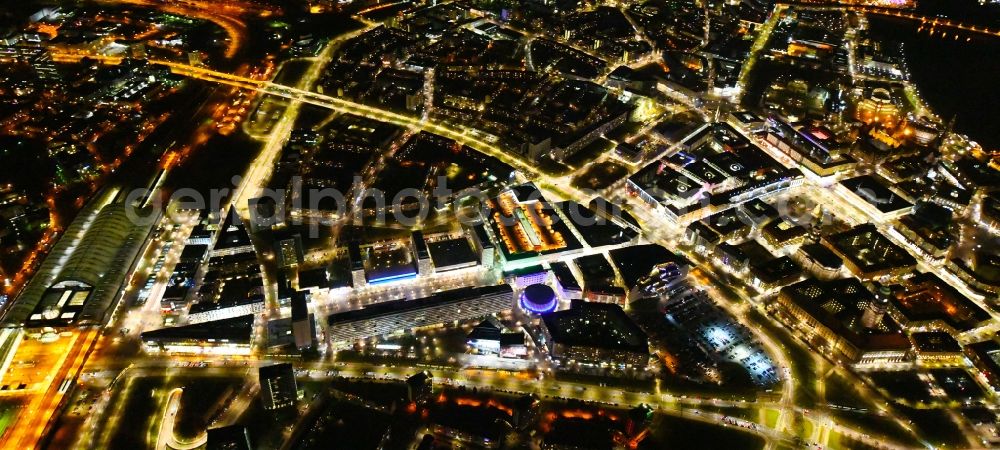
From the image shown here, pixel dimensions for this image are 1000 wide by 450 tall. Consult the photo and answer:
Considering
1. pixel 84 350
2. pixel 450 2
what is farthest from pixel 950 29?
pixel 84 350

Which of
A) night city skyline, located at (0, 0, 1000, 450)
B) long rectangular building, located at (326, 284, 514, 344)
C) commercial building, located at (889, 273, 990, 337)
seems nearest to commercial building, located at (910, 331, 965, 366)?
night city skyline, located at (0, 0, 1000, 450)

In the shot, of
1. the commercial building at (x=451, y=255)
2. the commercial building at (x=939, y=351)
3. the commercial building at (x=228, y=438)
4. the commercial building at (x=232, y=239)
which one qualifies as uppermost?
the commercial building at (x=939, y=351)

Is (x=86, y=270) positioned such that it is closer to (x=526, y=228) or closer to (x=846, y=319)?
(x=526, y=228)

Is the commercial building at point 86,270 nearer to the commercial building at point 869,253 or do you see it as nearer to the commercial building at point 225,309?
the commercial building at point 225,309

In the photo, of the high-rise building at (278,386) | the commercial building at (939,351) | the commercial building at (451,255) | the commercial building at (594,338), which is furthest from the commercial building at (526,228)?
the commercial building at (939,351)

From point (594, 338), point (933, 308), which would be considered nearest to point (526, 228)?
point (594, 338)
